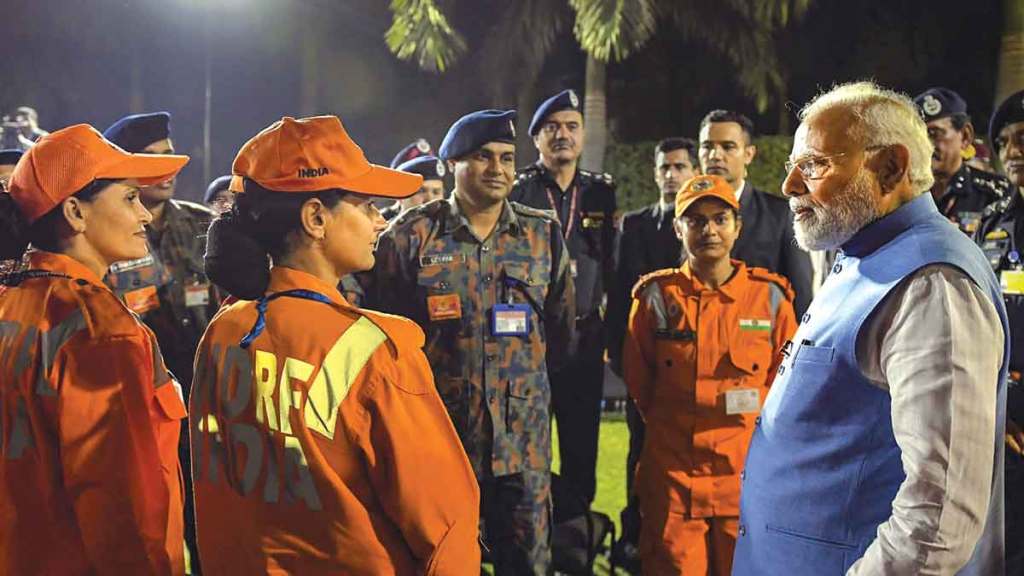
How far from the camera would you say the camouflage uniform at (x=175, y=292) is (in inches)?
191

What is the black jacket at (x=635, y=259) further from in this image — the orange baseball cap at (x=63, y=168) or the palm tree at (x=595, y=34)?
the palm tree at (x=595, y=34)

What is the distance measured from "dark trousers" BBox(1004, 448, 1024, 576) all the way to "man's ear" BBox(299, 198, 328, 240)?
2970 mm

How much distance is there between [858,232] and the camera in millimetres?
2307

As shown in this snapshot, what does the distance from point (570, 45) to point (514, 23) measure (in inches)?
102

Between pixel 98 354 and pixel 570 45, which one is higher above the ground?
pixel 570 45

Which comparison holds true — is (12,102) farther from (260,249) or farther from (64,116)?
(260,249)

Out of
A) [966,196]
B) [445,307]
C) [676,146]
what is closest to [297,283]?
[445,307]

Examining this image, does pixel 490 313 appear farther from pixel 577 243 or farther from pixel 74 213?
pixel 74 213

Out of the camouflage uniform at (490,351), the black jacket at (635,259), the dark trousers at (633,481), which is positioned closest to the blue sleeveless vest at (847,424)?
the camouflage uniform at (490,351)

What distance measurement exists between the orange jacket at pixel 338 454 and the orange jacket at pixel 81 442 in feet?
1.40

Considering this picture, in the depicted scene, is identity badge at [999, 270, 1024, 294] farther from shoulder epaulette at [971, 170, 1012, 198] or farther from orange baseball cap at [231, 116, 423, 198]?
orange baseball cap at [231, 116, 423, 198]

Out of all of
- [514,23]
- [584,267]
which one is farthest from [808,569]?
[514,23]

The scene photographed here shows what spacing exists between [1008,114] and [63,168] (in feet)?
12.3

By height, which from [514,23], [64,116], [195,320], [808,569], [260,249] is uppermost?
[514,23]
